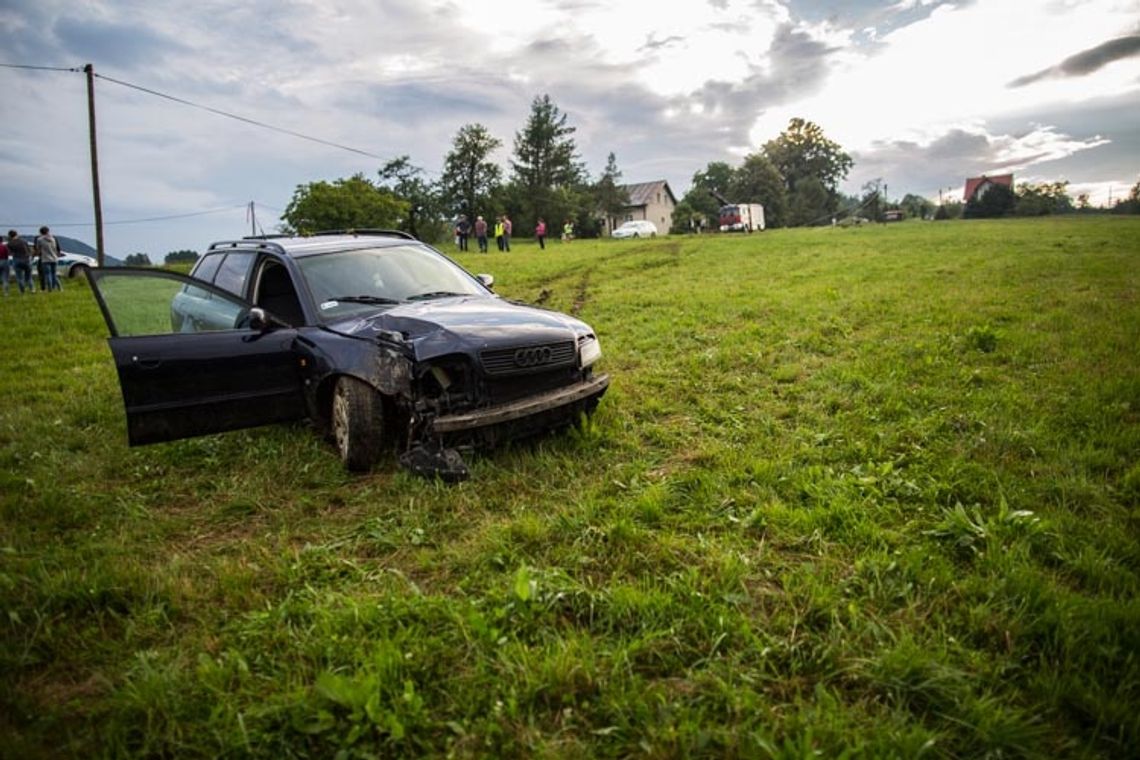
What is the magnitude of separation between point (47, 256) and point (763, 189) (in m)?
73.3

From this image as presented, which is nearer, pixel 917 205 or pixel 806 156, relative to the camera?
pixel 806 156

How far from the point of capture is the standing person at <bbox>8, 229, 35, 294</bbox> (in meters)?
15.7

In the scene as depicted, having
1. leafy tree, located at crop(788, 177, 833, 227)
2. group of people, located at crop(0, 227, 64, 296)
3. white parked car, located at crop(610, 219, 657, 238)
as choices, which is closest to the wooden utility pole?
group of people, located at crop(0, 227, 64, 296)

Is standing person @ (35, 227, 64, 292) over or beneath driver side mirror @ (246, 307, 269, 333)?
over

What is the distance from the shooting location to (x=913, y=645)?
227 cm

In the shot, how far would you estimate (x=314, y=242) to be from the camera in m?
5.31

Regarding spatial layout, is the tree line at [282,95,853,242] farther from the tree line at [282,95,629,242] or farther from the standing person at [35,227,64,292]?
the standing person at [35,227,64,292]

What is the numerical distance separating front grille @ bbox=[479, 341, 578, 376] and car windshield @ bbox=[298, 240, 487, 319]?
50.7 inches

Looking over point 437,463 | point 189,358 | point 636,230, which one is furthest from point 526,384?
point 636,230

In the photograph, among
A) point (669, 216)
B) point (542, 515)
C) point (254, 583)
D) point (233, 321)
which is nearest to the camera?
point (254, 583)

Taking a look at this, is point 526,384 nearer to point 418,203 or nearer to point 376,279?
point 376,279

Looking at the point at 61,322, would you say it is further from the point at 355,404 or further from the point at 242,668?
the point at 242,668

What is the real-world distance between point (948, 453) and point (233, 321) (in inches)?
212

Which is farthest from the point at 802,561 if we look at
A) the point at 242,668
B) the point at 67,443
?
the point at 67,443
